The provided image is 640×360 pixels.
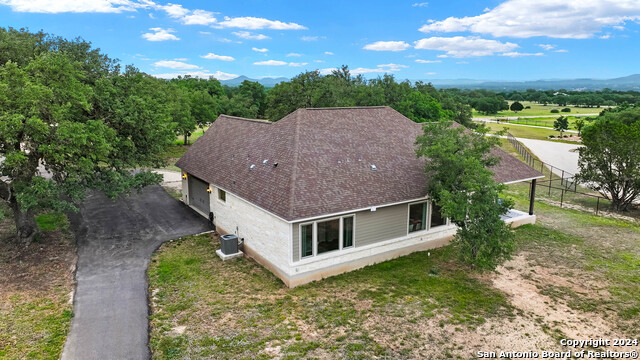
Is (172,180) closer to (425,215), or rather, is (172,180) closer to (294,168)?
(294,168)

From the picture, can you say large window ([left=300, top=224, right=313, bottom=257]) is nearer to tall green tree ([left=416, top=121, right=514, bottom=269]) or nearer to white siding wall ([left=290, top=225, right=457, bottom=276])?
white siding wall ([left=290, top=225, right=457, bottom=276])

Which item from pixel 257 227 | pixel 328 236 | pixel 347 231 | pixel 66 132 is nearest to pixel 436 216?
pixel 347 231

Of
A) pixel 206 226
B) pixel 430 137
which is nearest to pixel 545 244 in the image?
pixel 430 137

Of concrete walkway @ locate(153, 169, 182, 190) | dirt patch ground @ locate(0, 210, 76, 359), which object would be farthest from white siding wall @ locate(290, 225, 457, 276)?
concrete walkway @ locate(153, 169, 182, 190)

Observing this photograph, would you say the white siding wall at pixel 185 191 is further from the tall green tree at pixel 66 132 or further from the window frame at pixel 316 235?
Answer: the window frame at pixel 316 235

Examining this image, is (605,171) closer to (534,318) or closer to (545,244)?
(545,244)
